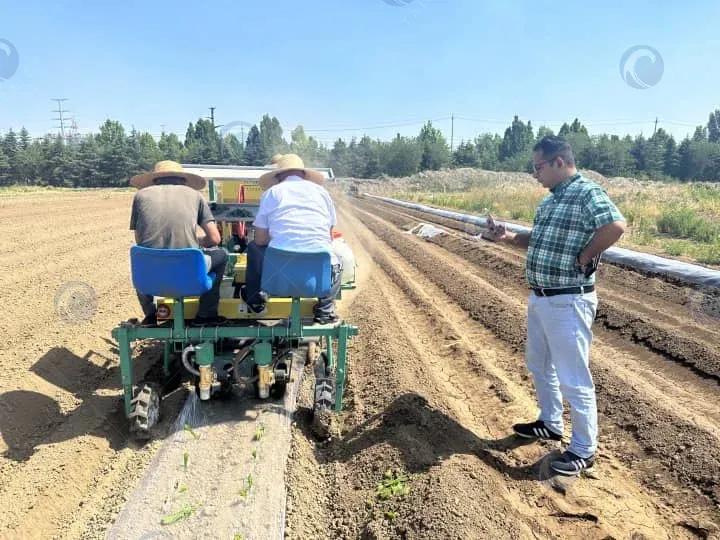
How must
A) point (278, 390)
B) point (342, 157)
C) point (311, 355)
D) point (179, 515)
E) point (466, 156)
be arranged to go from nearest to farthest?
point (179, 515), point (278, 390), point (311, 355), point (342, 157), point (466, 156)

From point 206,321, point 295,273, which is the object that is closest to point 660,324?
point 295,273

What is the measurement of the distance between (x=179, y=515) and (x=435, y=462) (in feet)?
5.69

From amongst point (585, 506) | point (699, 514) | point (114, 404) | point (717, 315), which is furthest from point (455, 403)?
point (717, 315)

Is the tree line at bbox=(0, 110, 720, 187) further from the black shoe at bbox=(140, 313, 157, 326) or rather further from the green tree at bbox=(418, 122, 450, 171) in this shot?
the black shoe at bbox=(140, 313, 157, 326)

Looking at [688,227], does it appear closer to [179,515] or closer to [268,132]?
[179,515]

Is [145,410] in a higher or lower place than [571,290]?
lower

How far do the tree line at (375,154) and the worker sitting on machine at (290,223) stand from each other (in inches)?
1655

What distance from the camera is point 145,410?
158 inches

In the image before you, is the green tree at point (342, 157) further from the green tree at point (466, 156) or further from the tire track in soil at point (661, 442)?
the tire track in soil at point (661, 442)

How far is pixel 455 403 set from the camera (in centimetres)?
482

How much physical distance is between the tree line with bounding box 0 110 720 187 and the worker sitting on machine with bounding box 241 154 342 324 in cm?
4204

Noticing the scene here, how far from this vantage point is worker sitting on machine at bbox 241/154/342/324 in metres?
4.07

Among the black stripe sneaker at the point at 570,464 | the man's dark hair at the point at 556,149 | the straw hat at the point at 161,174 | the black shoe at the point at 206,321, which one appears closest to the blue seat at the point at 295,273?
the black shoe at the point at 206,321

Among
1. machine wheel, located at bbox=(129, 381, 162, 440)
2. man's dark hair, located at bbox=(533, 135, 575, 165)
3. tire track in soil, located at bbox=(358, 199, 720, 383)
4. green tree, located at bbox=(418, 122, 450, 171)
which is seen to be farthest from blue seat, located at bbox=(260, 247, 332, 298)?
green tree, located at bbox=(418, 122, 450, 171)
